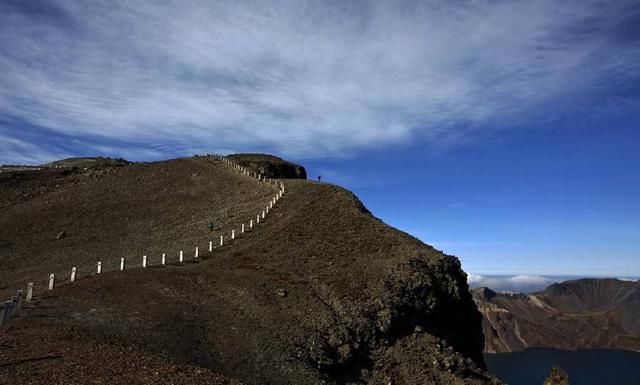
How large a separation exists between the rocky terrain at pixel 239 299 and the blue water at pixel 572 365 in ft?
356

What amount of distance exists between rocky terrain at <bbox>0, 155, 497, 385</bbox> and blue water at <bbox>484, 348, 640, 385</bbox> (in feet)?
356

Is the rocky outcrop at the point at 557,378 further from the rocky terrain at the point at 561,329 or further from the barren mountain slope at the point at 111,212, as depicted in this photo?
the rocky terrain at the point at 561,329

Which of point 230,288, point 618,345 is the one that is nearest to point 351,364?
point 230,288

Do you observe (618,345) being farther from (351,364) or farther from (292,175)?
(351,364)

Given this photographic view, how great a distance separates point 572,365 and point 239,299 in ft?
537

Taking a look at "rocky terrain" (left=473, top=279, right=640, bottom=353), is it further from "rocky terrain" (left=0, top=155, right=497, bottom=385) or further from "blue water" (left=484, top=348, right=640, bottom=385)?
"rocky terrain" (left=0, top=155, right=497, bottom=385)

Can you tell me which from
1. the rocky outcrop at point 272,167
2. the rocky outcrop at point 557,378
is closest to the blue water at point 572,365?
the rocky outcrop at point 272,167

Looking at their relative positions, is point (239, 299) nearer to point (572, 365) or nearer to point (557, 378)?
point (557, 378)

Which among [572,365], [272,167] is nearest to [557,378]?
[272,167]

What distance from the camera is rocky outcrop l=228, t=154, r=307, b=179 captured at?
9056cm

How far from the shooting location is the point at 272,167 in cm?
9456

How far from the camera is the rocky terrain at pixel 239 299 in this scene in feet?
62.3

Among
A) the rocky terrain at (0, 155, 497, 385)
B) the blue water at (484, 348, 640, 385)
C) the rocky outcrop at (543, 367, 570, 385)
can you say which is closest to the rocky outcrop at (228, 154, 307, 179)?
the rocky terrain at (0, 155, 497, 385)

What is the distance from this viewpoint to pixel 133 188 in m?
74.4
